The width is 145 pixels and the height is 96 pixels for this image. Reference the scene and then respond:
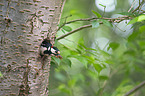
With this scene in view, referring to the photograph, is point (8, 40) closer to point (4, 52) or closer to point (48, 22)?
point (4, 52)

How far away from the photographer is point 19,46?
2.77ft

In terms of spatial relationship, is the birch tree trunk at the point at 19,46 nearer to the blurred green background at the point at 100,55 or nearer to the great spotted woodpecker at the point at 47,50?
the great spotted woodpecker at the point at 47,50

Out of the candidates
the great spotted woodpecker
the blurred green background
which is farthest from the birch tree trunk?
the blurred green background

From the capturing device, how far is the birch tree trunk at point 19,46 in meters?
0.83

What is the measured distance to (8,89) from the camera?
2.71 ft

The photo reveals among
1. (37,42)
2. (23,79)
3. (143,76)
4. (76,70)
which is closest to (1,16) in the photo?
(37,42)

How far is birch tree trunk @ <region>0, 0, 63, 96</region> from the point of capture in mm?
829

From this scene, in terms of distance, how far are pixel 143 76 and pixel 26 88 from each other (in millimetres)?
3425

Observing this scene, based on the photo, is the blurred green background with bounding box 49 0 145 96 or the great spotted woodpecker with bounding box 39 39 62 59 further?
the blurred green background with bounding box 49 0 145 96

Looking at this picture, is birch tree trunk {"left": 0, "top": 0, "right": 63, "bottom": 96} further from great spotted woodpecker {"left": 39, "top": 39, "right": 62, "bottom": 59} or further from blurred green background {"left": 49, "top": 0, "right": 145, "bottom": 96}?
blurred green background {"left": 49, "top": 0, "right": 145, "bottom": 96}

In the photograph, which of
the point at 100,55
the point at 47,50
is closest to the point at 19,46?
the point at 47,50

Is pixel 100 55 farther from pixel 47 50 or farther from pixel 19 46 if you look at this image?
pixel 19 46

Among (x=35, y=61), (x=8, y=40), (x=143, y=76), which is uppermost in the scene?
(x=8, y=40)

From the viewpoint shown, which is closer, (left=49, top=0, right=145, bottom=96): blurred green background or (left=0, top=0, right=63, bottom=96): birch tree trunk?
(left=0, top=0, right=63, bottom=96): birch tree trunk
